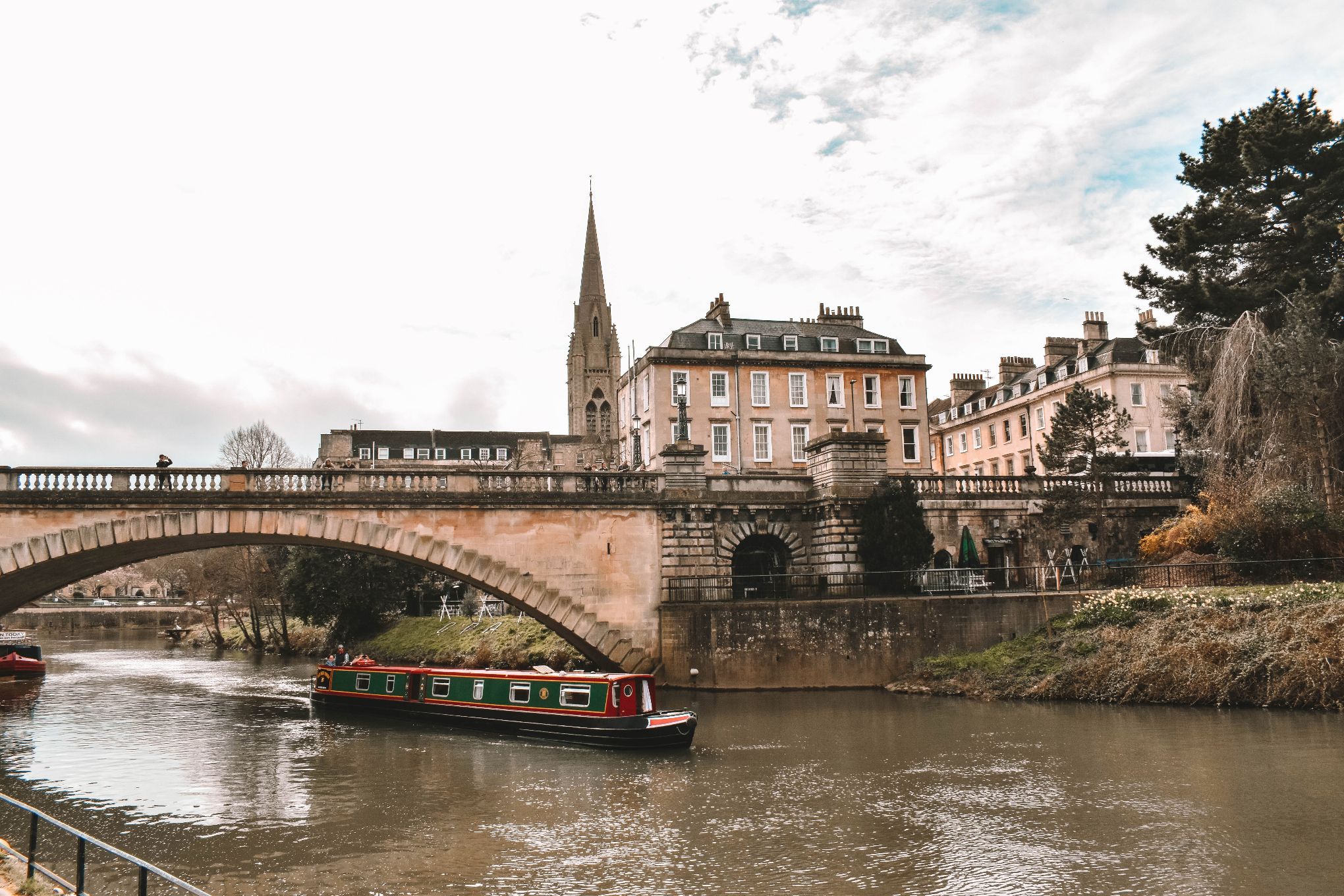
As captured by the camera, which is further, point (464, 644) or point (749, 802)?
point (464, 644)

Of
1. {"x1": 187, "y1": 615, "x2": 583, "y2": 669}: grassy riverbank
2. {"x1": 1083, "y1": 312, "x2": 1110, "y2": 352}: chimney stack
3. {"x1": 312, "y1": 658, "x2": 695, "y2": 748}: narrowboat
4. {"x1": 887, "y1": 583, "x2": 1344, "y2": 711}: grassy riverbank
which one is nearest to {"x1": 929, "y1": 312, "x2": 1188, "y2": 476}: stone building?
{"x1": 1083, "y1": 312, "x2": 1110, "y2": 352}: chimney stack

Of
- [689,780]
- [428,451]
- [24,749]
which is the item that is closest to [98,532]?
[24,749]

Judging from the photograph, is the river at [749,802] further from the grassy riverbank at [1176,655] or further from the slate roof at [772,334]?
the slate roof at [772,334]

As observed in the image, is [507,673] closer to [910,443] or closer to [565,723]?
[565,723]

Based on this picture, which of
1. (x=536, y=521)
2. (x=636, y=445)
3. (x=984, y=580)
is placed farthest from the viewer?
(x=636, y=445)

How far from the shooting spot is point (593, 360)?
96.5 m

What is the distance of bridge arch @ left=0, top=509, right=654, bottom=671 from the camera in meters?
23.3

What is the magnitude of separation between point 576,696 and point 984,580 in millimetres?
13659

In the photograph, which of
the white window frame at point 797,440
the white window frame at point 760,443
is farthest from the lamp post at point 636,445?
the white window frame at point 797,440

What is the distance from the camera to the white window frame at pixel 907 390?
47.8m

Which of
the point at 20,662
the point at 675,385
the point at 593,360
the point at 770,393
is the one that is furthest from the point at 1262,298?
the point at 593,360

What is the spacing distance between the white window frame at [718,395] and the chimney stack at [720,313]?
3389 millimetres

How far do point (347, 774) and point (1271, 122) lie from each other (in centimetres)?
2938

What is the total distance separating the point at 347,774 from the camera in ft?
59.5
